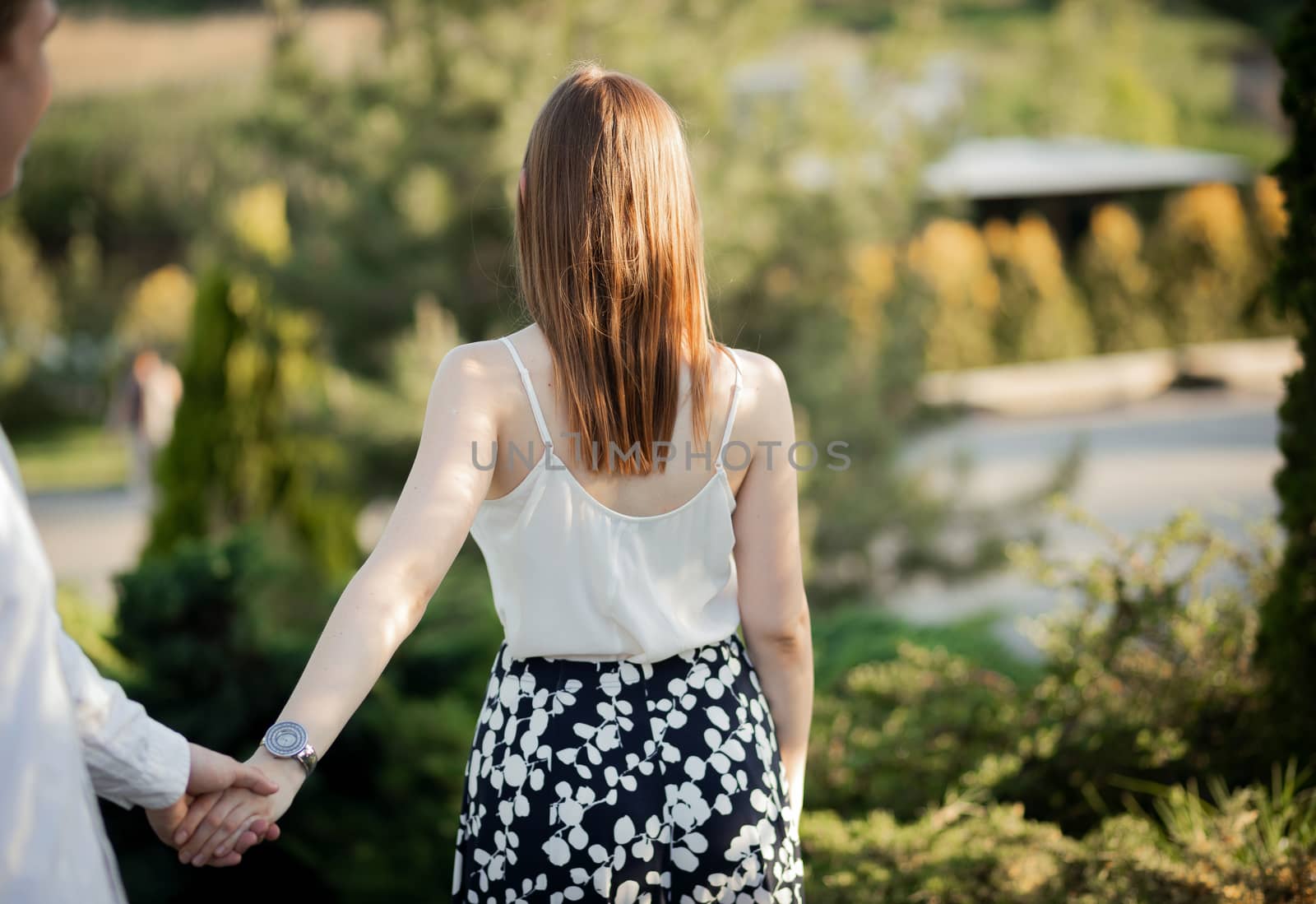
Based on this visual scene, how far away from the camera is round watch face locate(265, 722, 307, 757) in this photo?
145 centimetres

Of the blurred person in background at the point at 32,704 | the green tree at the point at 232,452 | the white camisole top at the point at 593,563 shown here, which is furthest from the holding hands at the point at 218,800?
the green tree at the point at 232,452

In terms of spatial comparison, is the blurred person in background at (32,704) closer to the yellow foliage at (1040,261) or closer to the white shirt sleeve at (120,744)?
the white shirt sleeve at (120,744)

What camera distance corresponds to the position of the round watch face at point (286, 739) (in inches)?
57.2

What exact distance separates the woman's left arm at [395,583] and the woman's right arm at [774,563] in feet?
1.39

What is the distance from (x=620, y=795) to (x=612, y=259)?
31.5 inches

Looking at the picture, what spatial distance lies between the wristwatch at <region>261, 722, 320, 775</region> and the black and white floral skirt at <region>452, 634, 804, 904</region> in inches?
11.4

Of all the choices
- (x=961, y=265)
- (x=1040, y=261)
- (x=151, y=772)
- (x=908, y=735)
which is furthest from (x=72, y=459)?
(x=151, y=772)

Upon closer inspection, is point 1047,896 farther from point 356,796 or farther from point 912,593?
point 912,593

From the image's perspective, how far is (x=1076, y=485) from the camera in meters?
7.06

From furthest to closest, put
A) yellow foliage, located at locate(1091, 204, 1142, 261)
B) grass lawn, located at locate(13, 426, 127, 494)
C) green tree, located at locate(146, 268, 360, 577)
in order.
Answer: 1. yellow foliage, located at locate(1091, 204, 1142, 261)
2. grass lawn, located at locate(13, 426, 127, 494)
3. green tree, located at locate(146, 268, 360, 577)

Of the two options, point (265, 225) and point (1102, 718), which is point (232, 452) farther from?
point (265, 225)

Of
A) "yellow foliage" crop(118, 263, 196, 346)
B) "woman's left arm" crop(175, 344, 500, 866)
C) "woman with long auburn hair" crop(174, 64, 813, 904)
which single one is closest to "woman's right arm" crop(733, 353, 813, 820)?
"woman with long auburn hair" crop(174, 64, 813, 904)

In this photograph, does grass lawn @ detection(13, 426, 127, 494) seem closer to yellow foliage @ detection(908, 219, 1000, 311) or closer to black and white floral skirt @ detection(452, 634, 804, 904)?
yellow foliage @ detection(908, 219, 1000, 311)

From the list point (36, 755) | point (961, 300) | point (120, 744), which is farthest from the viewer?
point (961, 300)
